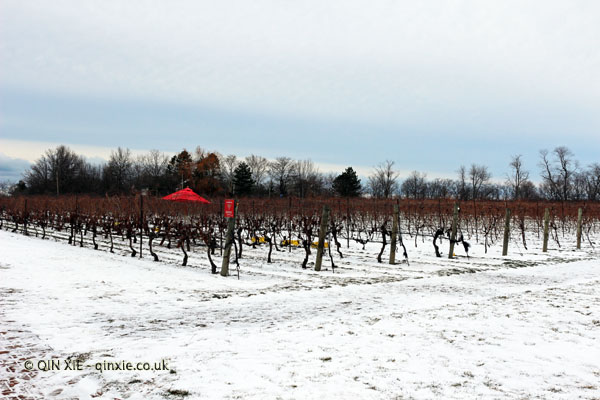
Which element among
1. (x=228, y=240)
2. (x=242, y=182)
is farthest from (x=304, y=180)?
(x=228, y=240)

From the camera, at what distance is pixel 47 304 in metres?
6.16

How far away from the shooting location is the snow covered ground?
3.36 m

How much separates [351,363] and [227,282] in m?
5.07

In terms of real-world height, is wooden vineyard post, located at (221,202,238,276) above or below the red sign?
below

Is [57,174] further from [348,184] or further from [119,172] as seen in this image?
[348,184]

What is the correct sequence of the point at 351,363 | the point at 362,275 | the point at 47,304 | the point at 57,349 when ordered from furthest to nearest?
1. the point at 362,275
2. the point at 47,304
3. the point at 57,349
4. the point at 351,363

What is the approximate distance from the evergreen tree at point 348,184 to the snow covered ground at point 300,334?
4261 centimetres

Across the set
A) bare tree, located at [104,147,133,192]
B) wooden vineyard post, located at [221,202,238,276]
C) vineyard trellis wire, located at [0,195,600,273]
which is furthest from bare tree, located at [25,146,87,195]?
wooden vineyard post, located at [221,202,238,276]

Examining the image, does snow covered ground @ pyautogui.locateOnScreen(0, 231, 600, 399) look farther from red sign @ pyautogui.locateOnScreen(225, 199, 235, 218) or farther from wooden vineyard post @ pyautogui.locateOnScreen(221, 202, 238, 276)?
red sign @ pyautogui.locateOnScreen(225, 199, 235, 218)

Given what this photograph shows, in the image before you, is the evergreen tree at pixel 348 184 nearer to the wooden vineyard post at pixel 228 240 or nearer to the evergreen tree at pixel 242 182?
the evergreen tree at pixel 242 182

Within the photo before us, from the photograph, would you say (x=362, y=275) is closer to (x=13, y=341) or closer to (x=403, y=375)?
(x=403, y=375)

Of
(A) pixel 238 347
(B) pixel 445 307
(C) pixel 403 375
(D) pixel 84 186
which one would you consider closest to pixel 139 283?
(A) pixel 238 347

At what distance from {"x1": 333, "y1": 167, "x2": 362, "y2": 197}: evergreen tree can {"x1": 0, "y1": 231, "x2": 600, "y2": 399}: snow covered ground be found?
42.6m

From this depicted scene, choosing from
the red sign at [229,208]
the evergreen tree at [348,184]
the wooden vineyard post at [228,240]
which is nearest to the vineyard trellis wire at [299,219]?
the wooden vineyard post at [228,240]
